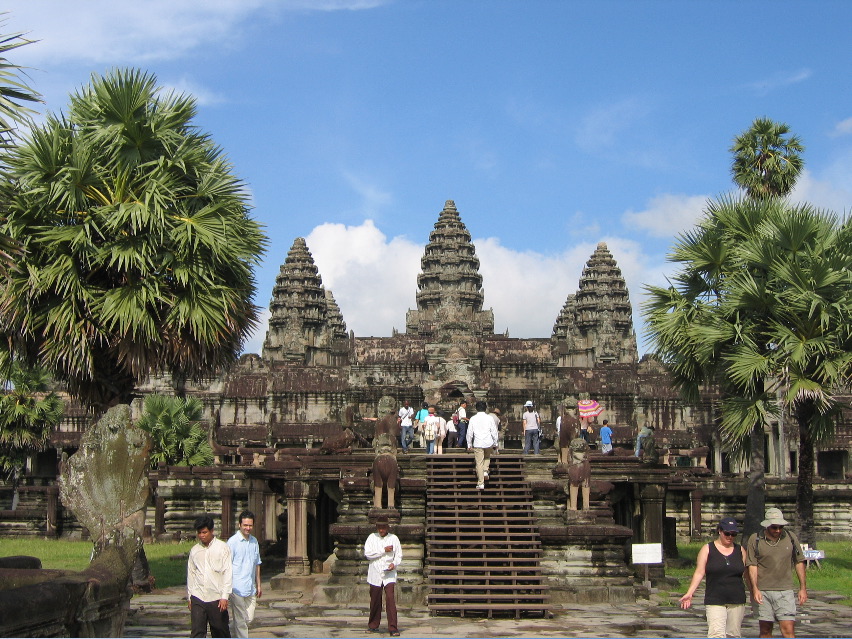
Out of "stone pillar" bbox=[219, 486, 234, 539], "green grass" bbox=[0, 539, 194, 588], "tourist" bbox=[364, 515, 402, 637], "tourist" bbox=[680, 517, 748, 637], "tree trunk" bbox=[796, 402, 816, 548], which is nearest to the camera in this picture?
"tourist" bbox=[680, 517, 748, 637]

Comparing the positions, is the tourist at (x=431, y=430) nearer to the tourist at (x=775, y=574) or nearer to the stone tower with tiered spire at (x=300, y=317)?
the tourist at (x=775, y=574)

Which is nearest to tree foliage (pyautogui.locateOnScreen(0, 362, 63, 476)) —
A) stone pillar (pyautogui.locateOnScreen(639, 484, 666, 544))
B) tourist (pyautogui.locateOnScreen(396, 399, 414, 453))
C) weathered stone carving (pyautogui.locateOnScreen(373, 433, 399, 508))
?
tourist (pyautogui.locateOnScreen(396, 399, 414, 453))

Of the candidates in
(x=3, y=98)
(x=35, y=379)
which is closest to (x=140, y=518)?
(x=3, y=98)

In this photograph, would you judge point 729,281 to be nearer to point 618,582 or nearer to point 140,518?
point 618,582

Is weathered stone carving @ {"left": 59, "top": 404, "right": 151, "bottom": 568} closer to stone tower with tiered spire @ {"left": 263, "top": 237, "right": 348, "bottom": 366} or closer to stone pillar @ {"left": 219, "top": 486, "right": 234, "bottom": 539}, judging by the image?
stone pillar @ {"left": 219, "top": 486, "right": 234, "bottom": 539}

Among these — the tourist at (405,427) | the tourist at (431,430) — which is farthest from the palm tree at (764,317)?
the tourist at (405,427)

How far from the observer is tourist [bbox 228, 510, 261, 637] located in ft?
32.0

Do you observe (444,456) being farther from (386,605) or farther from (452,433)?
(386,605)

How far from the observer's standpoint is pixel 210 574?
30.0ft

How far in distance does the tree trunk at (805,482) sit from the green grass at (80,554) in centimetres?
1176

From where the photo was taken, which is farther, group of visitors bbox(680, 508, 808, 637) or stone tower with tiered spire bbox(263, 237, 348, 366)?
stone tower with tiered spire bbox(263, 237, 348, 366)

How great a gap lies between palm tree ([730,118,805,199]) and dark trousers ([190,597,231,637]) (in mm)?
19305

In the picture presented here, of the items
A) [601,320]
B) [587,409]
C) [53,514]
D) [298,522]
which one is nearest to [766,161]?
[587,409]

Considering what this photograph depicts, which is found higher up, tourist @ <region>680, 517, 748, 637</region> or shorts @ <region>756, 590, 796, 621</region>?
tourist @ <region>680, 517, 748, 637</region>
